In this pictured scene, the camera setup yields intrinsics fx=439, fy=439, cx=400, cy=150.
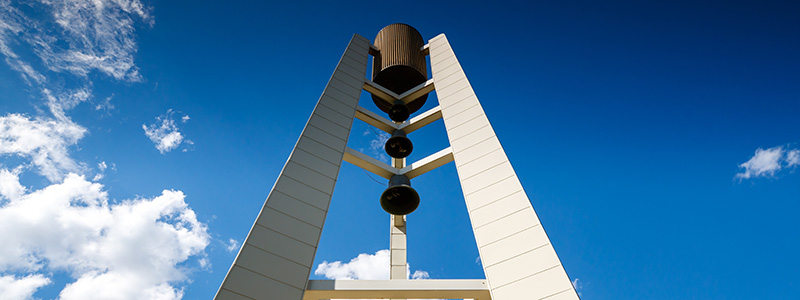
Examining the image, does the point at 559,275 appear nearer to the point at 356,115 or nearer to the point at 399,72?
the point at 356,115

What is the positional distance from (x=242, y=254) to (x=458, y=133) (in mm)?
5700

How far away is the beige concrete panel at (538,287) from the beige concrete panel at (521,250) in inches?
6.0

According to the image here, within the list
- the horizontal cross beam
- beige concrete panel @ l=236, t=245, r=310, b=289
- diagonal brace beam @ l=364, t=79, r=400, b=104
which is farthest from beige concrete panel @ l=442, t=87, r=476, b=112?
beige concrete panel @ l=236, t=245, r=310, b=289

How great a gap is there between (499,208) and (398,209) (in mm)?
2705

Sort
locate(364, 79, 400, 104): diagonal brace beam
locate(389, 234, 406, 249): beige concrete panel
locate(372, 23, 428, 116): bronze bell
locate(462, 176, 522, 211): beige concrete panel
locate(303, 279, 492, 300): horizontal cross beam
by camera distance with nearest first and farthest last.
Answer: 1. locate(303, 279, 492, 300): horizontal cross beam
2. locate(462, 176, 522, 211): beige concrete panel
3. locate(389, 234, 406, 249): beige concrete panel
4. locate(364, 79, 400, 104): diagonal brace beam
5. locate(372, 23, 428, 116): bronze bell

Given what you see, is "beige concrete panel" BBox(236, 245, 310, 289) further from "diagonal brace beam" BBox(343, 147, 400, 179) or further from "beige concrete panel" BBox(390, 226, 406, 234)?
"beige concrete panel" BBox(390, 226, 406, 234)

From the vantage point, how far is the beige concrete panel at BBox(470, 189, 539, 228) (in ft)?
26.6

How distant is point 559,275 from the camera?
6.72m

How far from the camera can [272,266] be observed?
723cm

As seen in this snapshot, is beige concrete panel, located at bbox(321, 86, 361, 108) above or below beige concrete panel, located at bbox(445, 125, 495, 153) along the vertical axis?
above

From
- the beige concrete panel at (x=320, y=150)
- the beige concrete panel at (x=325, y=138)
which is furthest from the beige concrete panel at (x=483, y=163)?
the beige concrete panel at (x=325, y=138)

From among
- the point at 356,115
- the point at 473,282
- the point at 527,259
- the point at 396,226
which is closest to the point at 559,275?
the point at 527,259

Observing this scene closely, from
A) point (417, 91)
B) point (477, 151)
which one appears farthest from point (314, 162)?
point (417, 91)

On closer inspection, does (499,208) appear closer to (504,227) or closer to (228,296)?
(504,227)
